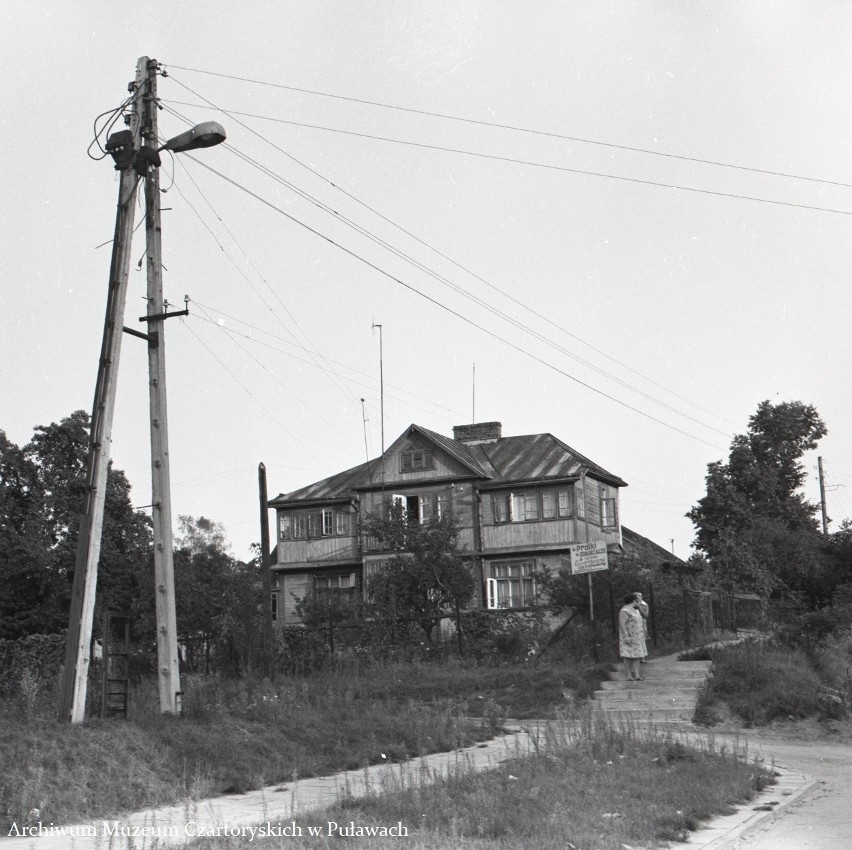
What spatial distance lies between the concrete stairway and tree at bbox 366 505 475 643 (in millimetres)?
9660

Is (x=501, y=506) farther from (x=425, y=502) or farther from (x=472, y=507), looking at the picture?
(x=425, y=502)

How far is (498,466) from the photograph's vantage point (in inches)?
1847

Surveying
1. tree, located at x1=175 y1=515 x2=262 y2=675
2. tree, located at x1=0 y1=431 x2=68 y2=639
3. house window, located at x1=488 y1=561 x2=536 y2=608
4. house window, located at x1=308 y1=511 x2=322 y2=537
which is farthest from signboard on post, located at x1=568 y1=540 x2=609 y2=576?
tree, located at x1=0 y1=431 x2=68 y2=639

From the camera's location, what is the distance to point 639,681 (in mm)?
20422

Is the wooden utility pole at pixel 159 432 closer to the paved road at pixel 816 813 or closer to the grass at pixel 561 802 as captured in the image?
the grass at pixel 561 802

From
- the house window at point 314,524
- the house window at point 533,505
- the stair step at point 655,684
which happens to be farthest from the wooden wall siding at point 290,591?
the stair step at point 655,684

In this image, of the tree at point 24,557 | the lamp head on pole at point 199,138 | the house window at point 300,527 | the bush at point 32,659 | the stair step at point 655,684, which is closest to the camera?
the lamp head on pole at point 199,138

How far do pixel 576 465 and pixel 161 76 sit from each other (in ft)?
102

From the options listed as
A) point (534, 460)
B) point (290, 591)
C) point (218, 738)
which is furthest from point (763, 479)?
point (218, 738)

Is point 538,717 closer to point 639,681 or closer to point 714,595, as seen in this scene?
point 639,681

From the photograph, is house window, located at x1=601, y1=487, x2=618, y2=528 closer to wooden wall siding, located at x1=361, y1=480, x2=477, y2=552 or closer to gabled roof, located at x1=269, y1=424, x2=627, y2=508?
gabled roof, located at x1=269, y1=424, x2=627, y2=508

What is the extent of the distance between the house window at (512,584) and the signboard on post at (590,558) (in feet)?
71.8

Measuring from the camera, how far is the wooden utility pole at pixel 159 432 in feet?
47.8

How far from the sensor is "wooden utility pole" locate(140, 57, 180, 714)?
47.8 feet
